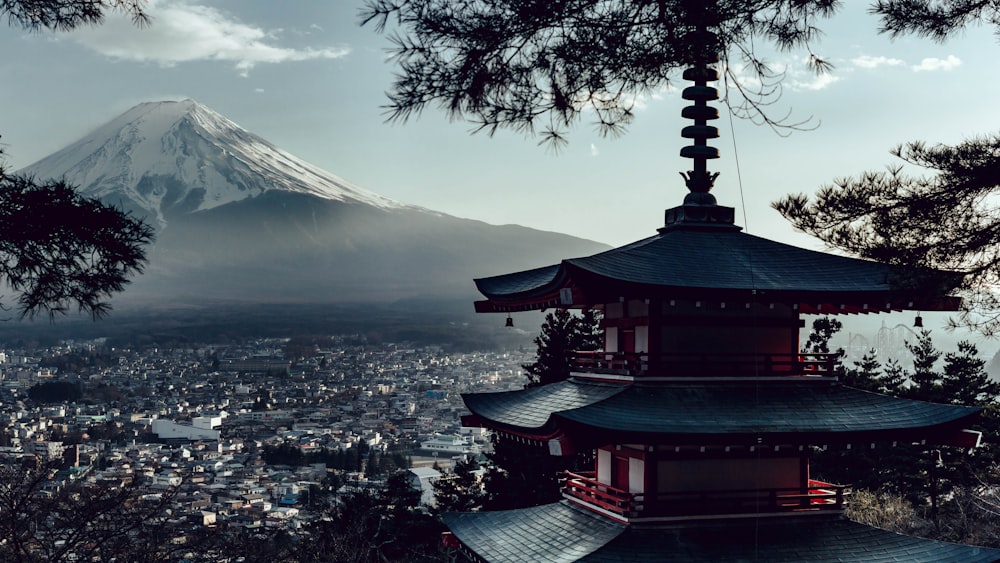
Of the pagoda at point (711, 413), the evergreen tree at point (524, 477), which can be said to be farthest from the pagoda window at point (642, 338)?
the evergreen tree at point (524, 477)

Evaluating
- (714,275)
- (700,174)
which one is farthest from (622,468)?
(700,174)

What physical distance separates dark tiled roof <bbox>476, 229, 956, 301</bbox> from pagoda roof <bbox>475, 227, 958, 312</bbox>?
0.4 inches

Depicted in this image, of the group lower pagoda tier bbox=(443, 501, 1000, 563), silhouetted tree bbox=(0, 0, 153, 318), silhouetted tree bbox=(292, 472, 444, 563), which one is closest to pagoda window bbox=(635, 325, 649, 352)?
lower pagoda tier bbox=(443, 501, 1000, 563)

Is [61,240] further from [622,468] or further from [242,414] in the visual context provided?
[242,414]

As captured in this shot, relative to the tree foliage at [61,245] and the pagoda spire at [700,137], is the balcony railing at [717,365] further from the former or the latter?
the tree foliage at [61,245]

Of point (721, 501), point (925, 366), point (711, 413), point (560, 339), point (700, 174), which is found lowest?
point (721, 501)

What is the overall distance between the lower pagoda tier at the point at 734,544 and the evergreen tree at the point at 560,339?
62.0 ft

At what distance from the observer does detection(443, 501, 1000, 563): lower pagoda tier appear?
1136cm

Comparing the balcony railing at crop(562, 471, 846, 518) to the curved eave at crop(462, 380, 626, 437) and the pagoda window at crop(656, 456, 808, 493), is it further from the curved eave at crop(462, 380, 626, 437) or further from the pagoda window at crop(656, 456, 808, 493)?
the curved eave at crop(462, 380, 626, 437)

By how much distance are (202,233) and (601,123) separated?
198225mm

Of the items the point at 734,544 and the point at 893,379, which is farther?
the point at 893,379

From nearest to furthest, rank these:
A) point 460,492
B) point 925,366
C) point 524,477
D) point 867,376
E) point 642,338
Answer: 1. point 642,338
2. point 524,477
3. point 460,492
4. point 867,376
5. point 925,366

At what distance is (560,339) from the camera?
32469 millimetres

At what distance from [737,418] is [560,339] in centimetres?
2093
